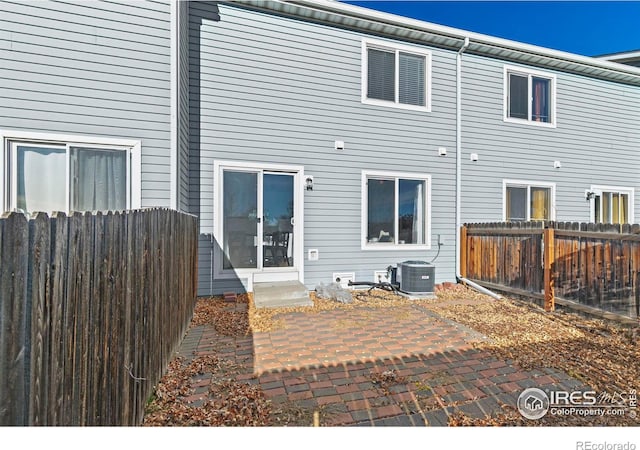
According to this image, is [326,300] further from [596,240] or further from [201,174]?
[596,240]

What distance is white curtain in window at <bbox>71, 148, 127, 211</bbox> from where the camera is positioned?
171 inches

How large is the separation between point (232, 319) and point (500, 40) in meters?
8.57

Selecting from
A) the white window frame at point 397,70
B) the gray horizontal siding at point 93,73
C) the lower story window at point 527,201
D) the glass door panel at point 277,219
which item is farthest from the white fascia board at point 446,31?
the glass door panel at point 277,219

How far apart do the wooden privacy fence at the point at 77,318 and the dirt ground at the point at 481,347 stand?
410mm

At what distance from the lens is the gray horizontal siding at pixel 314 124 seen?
6031mm

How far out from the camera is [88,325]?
1.51 m

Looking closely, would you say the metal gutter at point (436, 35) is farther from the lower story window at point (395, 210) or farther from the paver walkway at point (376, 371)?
the paver walkway at point (376, 371)

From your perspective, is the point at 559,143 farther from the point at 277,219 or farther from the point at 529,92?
the point at 277,219

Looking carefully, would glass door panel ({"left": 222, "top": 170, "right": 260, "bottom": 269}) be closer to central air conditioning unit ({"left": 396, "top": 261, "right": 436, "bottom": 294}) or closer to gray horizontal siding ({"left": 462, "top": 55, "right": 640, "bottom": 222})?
central air conditioning unit ({"left": 396, "top": 261, "right": 436, "bottom": 294})

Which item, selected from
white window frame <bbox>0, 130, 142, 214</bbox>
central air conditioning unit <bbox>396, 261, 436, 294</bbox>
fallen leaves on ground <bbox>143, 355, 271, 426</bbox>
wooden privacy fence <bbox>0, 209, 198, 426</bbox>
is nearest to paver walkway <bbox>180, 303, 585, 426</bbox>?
fallen leaves on ground <bbox>143, 355, 271, 426</bbox>

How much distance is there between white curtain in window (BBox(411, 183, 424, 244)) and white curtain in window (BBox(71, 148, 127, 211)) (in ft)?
18.9

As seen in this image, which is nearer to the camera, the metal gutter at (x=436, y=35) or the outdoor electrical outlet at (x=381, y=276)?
the metal gutter at (x=436, y=35)

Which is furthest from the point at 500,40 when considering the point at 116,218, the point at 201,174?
the point at 116,218

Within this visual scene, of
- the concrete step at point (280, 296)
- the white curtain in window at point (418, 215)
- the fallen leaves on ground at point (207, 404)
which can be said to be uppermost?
the white curtain in window at point (418, 215)
